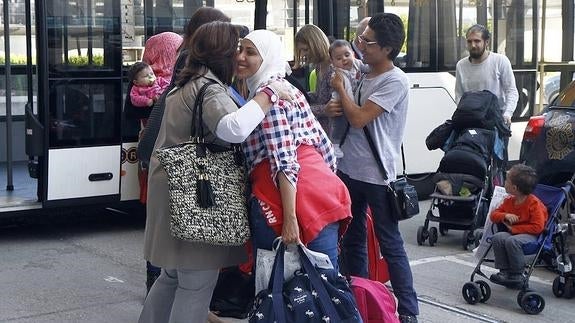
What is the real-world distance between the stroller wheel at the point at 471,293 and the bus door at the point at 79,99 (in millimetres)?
3456

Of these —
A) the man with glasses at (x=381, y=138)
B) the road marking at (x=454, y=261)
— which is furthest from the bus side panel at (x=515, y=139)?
the man with glasses at (x=381, y=138)

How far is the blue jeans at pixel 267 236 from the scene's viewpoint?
4.43 metres

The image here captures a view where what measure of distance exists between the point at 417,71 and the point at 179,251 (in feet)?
21.0

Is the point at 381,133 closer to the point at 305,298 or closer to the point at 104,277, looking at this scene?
the point at 305,298

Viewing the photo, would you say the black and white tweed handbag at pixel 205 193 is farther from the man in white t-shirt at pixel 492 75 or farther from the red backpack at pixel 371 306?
the man in white t-shirt at pixel 492 75

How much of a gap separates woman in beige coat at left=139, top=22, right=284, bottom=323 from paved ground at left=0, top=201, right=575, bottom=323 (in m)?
1.71

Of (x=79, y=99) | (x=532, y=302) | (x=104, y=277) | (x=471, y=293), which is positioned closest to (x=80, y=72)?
(x=79, y=99)

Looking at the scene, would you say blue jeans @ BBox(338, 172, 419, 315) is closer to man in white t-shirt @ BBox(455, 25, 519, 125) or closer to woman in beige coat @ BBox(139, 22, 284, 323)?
woman in beige coat @ BBox(139, 22, 284, 323)

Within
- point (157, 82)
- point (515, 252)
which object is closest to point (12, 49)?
point (157, 82)

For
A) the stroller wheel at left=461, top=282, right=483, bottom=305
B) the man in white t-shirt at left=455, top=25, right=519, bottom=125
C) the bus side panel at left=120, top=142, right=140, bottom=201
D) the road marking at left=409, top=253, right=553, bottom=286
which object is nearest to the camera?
the stroller wheel at left=461, top=282, right=483, bottom=305

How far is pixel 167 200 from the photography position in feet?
14.8

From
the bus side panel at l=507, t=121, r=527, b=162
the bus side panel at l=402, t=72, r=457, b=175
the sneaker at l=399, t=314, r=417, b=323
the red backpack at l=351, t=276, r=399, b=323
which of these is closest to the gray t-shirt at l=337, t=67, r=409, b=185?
the sneaker at l=399, t=314, r=417, b=323

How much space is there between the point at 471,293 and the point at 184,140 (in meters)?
2.91

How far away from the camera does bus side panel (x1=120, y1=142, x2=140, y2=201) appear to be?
861 cm
